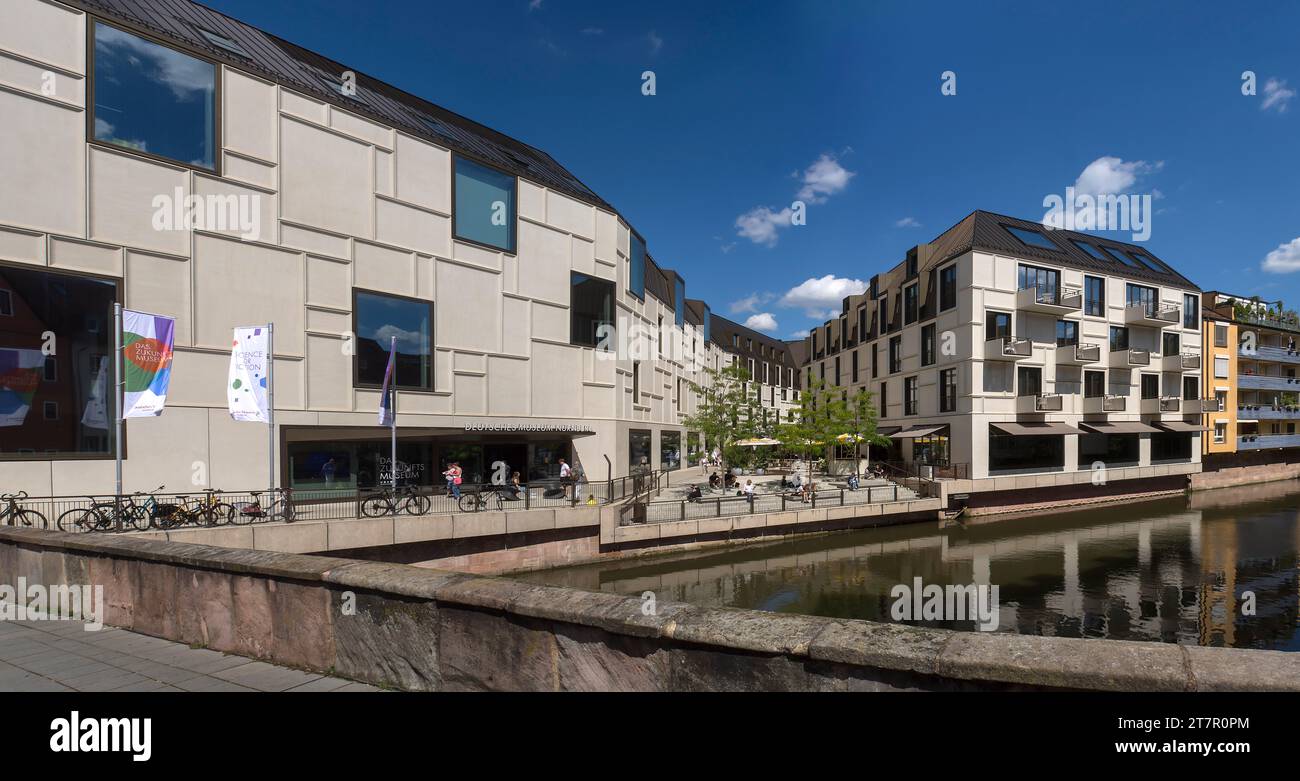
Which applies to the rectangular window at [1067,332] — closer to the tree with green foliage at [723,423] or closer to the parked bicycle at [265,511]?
the tree with green foliage at [723,423]

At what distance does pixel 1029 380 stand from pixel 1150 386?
1213 cm

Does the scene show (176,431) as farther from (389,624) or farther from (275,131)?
(389,624)

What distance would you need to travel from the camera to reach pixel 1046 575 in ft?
63.8

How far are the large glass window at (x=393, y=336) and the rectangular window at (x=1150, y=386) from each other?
44924 millimetres

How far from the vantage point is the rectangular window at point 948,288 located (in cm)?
3525

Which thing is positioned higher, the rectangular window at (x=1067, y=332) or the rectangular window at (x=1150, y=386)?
the rectangular window at (x=1067, y=332)

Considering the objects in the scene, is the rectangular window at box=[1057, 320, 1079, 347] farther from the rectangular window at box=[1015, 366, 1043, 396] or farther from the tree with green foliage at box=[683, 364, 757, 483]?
the tree with green foliage at box=[683, 364, 757, 483]

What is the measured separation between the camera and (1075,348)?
35031 millimetres

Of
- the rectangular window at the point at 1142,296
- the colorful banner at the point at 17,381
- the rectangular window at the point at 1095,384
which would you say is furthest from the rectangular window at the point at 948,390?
the colorful banner at the point at 17,381

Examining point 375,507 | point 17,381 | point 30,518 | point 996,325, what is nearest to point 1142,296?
point 996,325

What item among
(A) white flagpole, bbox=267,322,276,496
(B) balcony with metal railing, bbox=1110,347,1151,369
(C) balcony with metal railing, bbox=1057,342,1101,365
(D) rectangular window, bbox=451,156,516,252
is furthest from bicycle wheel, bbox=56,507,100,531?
(B) balcony with metal railing, bbox=1110,347,1151,369

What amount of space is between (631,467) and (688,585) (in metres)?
12.3

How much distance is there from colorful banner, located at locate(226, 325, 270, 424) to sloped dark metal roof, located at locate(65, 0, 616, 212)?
1066cm
